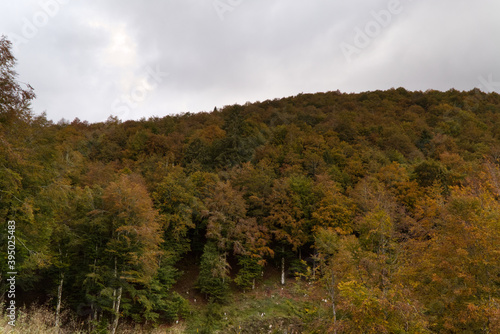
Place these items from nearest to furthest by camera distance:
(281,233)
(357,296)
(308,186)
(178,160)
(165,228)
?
1. (357,296)
2. (165,228)
3. (281,233)
4. (308,186)
5. (178,160)

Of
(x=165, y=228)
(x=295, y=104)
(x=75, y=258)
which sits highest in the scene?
(x=295, y=104)

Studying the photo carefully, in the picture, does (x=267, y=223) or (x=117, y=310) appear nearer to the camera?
(x=117, y=310)

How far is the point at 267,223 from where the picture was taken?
29422 mm

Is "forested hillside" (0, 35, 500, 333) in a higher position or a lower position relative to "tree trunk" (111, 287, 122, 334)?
higher

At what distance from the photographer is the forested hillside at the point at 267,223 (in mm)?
10062

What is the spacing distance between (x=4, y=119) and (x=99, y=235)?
11.5 m

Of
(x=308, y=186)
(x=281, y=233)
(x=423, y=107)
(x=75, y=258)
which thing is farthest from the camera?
(x=423, y=107)

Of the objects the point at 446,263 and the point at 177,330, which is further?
the point at 177,330

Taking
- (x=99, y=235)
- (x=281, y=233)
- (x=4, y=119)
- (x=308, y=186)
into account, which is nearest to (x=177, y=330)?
(x=99, y=235)

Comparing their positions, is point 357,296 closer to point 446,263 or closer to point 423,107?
point 446,263

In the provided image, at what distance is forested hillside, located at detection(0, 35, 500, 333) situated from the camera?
1006 cm

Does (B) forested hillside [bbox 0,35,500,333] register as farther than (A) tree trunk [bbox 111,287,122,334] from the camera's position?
No

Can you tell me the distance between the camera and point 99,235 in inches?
758

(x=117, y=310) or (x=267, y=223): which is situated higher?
(x=267, y=223)
